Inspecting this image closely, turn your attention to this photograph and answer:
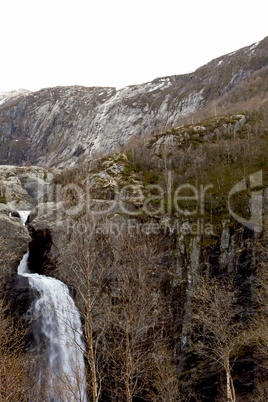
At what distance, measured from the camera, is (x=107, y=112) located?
438 feet

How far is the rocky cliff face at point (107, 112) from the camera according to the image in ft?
357

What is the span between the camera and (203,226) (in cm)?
2680

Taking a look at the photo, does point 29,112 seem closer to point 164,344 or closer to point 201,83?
point 201,83

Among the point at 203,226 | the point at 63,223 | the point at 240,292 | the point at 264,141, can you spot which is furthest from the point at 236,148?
the point at 63,223

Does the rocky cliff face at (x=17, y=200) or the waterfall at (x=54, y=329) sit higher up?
the rocky cliff face at (x=17, y=200)

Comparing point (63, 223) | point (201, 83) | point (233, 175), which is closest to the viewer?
point (63, 223)

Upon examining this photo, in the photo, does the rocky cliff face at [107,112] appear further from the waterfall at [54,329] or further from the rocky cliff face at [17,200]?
the waterfall at [54,329]

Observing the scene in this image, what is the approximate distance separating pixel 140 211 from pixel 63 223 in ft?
31.6

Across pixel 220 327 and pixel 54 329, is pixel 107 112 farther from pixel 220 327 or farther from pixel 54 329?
pixel 220 327

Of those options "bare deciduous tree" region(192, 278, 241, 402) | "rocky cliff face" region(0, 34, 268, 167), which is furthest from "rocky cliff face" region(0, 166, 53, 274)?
"rocky cliff face" region(0, 34, 268, 167)

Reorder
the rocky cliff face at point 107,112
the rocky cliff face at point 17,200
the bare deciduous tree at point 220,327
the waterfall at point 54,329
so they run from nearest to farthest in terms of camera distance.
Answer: the bare deciduous tree at point 220,327 < the waterfall at point 54,329 < the rocky cliff face at point 17,200 < the rocky cliff face at point 107,112

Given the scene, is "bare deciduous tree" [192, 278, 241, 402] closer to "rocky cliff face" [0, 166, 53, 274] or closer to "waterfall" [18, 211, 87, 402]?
"waterfall" [18, 211, 87, 402]

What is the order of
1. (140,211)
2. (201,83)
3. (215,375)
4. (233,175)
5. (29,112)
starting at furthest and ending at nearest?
1. (29,112)
2. (201,83)
3. (233,175)
4. (140,211)
5. (215,375)

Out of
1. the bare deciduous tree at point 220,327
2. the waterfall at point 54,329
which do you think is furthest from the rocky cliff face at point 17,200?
the bare deciduous tree at point 220,327
